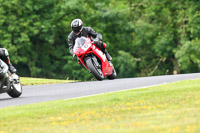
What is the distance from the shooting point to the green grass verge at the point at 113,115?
8555mm

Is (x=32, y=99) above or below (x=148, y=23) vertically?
above

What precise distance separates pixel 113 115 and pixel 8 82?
4.99 m

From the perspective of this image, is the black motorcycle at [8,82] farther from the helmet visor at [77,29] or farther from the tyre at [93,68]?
the helmet visor at [77,29]

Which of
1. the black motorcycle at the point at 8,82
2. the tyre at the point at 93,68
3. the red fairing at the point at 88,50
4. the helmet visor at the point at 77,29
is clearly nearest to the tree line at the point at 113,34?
the red fairing at the point at 88,50

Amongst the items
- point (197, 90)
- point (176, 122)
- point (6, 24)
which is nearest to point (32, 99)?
point (197, 90)

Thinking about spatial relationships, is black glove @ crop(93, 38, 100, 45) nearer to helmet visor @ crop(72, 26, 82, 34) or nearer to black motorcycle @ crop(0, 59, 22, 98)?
helmet visor @ crop(72, 26, 82, 34)

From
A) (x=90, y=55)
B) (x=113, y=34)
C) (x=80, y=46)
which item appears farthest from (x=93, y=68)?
(x=113, y=34)

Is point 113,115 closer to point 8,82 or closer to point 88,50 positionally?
point 8,82

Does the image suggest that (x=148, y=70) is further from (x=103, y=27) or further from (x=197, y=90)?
(x=197, y=90)

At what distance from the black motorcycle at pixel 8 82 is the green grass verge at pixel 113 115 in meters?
1.81

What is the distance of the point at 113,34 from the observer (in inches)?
2349

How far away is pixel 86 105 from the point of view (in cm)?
1189

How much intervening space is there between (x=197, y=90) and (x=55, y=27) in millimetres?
42888

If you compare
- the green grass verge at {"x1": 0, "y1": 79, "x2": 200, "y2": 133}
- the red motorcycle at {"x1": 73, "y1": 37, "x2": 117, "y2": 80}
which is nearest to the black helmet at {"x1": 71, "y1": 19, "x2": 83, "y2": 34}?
the red motorcycle at {"x1": 73, "y1": 37, "x2": 117, "y2": 80}
